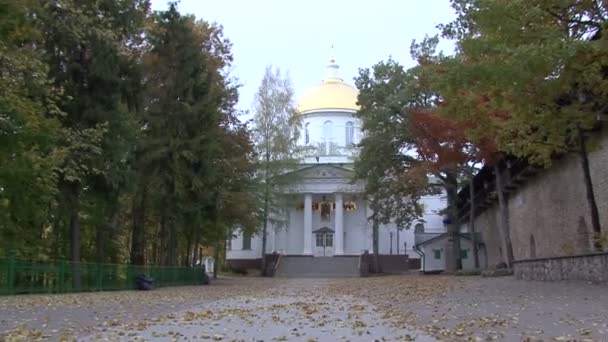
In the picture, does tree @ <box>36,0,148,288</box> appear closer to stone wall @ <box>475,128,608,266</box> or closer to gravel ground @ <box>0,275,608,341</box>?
gravel ground @ <box>0,275,608,341</box>

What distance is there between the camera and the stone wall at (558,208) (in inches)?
993

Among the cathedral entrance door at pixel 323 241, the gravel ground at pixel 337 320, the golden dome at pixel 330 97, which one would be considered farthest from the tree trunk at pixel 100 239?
the golden dome at pixel 330 97

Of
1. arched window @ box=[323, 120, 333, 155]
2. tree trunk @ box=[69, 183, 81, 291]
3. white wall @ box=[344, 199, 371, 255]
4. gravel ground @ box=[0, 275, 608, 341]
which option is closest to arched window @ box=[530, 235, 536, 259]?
gravel ground @ box=[0, 275, 608, 341]

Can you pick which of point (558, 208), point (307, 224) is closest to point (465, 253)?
point (307, 224)

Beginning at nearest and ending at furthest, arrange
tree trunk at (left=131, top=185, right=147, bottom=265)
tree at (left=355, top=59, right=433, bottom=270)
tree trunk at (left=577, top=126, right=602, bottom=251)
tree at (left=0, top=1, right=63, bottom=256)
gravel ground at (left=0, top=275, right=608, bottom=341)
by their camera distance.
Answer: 1. gravel ground at (left=0, top=275, right=608, bottom=341)
2. tree at (left=0, top=1, right=63, bottom=256)
3. tree trunk at (left=577, top=126, right=602, bottom=251)
4. tree trunk at (left=131, top=185, right=147, bottom=265)
5. tree at (left=355, top=59, right=433, bottom=270)

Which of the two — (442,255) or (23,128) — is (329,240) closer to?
(442,255)

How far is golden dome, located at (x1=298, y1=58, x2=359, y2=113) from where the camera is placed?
72.9m

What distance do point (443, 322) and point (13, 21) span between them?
13077 mm

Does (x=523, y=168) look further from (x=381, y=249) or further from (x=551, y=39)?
(x=381, y=249)

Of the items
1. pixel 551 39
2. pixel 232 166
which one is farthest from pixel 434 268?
pixel 551 39

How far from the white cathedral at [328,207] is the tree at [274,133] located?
7.24m

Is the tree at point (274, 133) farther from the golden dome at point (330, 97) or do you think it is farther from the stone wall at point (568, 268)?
the stone wall at point (568, 268)

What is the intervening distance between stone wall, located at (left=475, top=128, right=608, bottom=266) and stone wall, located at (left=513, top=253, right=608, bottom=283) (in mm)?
1178

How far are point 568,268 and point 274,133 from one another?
3291cm
